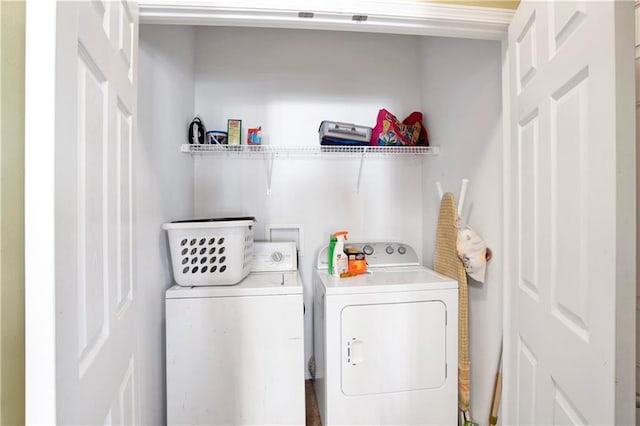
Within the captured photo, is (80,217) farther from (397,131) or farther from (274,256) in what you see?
(397,131)

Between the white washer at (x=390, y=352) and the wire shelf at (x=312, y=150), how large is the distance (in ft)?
3.25

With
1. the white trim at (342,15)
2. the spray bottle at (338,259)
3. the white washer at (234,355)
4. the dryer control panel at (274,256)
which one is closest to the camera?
the white trim at (342,15)

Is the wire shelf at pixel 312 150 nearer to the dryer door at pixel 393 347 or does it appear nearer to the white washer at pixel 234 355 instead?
the white washer at pixel 234 355

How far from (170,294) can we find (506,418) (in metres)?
1.66

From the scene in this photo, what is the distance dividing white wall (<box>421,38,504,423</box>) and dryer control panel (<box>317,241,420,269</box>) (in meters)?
0.39

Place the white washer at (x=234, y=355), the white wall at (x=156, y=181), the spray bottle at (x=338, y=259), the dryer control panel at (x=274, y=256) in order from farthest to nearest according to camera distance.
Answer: the dryer control panel at (x=274, y=256)
the spray bottle at (x=338, y=259)
the white washer at (x=234, y=355)
the white wall at (x=156, y=181)

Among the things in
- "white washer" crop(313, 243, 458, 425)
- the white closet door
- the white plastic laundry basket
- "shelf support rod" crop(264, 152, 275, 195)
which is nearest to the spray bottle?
"white washer" crop(313, 243, 458, 425)

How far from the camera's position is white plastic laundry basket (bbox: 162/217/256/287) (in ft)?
4.94

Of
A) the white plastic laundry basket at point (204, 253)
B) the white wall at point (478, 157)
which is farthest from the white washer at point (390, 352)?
the white plastic laundry basket at point (204, 253)

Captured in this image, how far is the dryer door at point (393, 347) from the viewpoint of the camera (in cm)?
152

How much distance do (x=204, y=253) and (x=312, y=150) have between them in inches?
44.2

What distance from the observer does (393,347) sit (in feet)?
5.08

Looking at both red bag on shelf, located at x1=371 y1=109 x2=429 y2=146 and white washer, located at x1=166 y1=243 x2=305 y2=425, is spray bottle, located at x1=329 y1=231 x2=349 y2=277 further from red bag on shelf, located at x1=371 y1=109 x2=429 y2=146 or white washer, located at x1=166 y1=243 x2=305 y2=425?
red bag on shelf, located at x1=371 y1=109 x2=429 y2=146

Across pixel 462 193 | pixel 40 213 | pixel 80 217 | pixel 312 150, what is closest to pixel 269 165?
pixel 312 150
